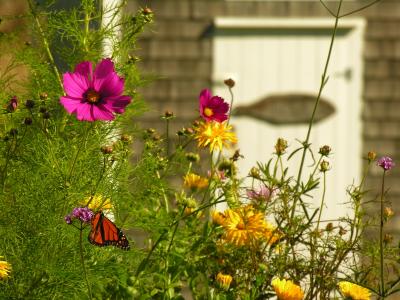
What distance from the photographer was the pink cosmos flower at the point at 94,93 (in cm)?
199

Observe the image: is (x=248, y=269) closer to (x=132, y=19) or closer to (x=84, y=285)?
(x=84, y=285)

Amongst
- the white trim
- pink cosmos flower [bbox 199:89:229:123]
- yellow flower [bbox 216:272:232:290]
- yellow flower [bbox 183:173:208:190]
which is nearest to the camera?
yellow flower [bbox 216:272:232:290]

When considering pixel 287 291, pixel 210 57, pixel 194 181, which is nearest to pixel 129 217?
pixel 194 181

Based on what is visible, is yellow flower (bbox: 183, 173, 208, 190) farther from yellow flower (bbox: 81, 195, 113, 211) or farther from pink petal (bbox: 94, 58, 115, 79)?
pink petal (bbox: 94, 58, 115, 79)

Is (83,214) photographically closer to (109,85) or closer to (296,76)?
(109,85)

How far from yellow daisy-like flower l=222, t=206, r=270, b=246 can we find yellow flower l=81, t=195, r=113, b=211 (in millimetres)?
303

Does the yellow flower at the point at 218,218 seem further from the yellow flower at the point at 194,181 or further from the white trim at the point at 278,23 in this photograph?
the white trim at the point at 278,23

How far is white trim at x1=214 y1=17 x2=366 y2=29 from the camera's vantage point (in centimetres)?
735

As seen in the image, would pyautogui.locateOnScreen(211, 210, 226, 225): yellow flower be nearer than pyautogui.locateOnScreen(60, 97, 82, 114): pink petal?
No

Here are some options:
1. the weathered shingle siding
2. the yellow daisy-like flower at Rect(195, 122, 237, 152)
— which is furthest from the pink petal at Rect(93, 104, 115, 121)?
the weathered shingle siding

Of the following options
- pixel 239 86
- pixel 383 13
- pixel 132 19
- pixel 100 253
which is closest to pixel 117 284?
pixel 100 253

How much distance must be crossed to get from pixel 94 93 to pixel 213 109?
1.71 feet

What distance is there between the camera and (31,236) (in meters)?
2.31

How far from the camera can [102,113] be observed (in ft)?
6.48
